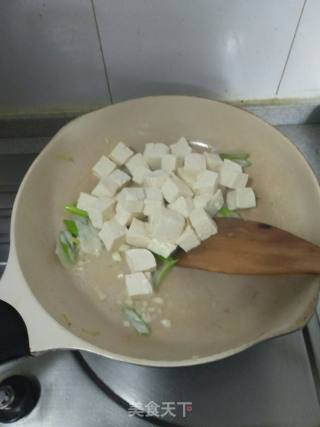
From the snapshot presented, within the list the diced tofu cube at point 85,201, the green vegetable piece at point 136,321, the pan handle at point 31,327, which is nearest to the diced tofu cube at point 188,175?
the diced tofu cube at point 85,201

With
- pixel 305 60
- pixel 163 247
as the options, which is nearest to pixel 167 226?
pixel 163 247

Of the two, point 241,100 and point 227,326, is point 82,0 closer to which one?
point 241,100

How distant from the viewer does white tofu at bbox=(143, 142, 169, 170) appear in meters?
Answer: 0.94

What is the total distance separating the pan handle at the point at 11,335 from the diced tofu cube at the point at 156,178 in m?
0.42

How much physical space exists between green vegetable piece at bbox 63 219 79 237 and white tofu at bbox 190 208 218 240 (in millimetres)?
272

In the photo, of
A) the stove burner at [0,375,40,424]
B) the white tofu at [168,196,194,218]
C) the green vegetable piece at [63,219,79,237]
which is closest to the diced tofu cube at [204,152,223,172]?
the white tofu at [168,196,194,218]

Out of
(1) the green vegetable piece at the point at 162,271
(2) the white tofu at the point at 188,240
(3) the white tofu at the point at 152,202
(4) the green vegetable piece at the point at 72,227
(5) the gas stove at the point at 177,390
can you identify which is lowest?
(5) the gas stove at the point at 177,390

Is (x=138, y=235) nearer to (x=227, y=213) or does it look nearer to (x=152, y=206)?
(x=152, y=206)

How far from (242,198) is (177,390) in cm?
45

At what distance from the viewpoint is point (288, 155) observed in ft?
2.90

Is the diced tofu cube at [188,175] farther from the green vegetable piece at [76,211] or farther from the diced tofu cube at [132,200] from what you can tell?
the green vegetable piece at [76,211]

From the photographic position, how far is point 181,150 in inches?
37.3

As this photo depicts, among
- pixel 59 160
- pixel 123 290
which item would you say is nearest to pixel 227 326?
pixel 123 290

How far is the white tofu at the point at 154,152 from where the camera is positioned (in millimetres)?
940
